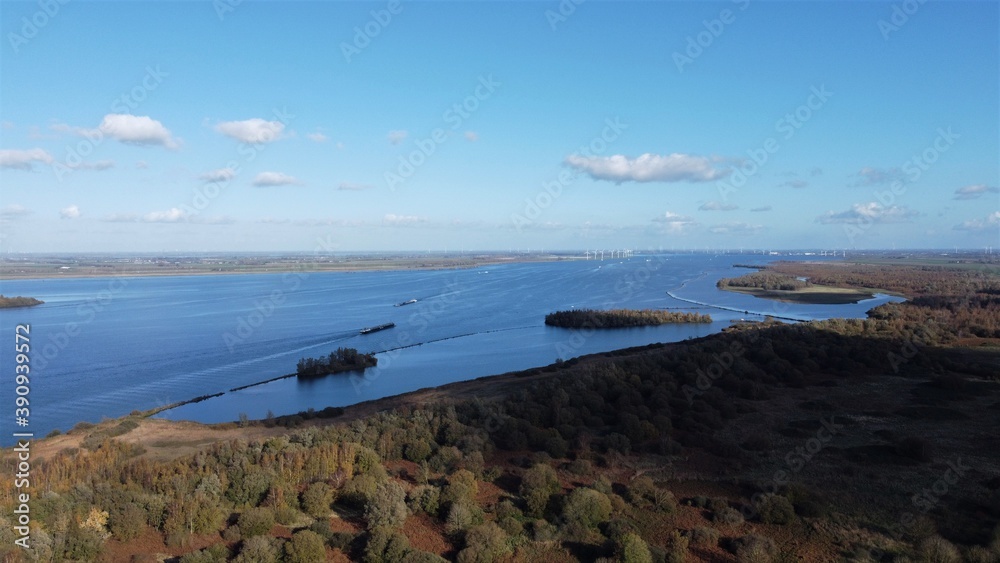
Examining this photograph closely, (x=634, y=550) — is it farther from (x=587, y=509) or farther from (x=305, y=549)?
(x=305, y=549)

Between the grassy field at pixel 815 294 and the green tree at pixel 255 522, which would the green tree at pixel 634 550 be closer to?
the green tree at pixel 255 522

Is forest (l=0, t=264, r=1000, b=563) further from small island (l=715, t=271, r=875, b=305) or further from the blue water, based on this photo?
small island (l=715, t=271, r=875, b=305)

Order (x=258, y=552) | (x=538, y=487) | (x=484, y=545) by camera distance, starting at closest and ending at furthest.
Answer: (x=258, y=552), (x=484, y=545), (x=538, y=487)

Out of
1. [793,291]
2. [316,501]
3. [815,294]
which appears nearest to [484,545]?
[316,501]

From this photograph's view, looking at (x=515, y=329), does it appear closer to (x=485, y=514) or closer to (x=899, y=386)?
(x=899, y=386)

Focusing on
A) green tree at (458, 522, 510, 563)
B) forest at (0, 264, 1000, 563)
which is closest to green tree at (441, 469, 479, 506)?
forest at (0, 264, 1000, 563)

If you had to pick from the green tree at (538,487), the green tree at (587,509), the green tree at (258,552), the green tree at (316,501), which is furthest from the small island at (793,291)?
the green tree at (258,552)
